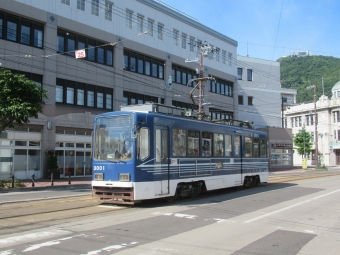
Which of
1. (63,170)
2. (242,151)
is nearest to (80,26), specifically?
(63,170)

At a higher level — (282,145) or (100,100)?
(100,100)

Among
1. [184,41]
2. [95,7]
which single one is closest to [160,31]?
[184,41]

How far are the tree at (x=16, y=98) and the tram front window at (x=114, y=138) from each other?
898 centimetres

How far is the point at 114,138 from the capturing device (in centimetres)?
1171

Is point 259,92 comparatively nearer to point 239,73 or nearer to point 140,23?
point 239,73

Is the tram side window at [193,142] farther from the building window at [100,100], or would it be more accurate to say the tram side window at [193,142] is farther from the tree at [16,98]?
the building window at [100,100]

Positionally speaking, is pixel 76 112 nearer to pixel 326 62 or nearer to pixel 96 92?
pixel 96 92

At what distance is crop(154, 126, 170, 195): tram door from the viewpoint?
1180 centimetres

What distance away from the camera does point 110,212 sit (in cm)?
1057

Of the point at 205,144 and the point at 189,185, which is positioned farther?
the point at 205,144

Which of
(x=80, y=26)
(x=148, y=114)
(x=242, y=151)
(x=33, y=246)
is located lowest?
(x=33, y=246)

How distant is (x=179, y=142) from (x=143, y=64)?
23.5m

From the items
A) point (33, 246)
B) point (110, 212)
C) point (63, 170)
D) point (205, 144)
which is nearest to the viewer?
point (33, 246)

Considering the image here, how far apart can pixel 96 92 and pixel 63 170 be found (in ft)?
23.4
